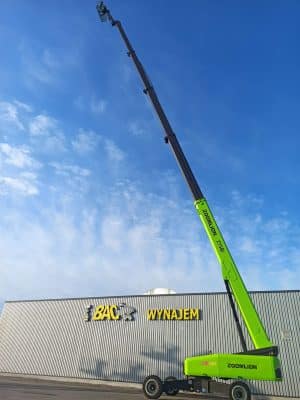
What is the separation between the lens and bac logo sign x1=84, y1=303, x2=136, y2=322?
3456 cm

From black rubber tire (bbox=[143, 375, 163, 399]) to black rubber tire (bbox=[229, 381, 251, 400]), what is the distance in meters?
3.46

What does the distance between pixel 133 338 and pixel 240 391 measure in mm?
20321

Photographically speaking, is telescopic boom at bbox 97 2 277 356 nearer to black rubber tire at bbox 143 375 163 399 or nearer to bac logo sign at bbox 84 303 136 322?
black rubber tire at bbox 143 375 163 399

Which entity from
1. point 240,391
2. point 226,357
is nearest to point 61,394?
point 226,357

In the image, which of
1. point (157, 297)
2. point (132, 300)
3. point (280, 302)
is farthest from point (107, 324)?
point (280, 302)

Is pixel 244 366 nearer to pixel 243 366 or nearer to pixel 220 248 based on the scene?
pixel 243 366

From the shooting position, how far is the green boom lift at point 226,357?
46.6 feet

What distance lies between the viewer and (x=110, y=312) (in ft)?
116

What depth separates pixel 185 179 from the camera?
18.1 meters

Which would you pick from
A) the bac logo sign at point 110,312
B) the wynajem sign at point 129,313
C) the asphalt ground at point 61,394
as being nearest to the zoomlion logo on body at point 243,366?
the asphalt ground at point 61,394

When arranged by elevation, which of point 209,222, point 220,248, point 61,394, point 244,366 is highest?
point 209,222

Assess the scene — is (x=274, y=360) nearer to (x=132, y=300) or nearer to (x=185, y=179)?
(x=185, y=179)

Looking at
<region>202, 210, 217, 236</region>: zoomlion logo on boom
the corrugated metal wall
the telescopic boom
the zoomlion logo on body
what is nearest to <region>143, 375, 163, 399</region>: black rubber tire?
the zoomlion logo on body

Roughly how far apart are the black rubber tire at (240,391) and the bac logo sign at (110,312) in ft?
68.1
